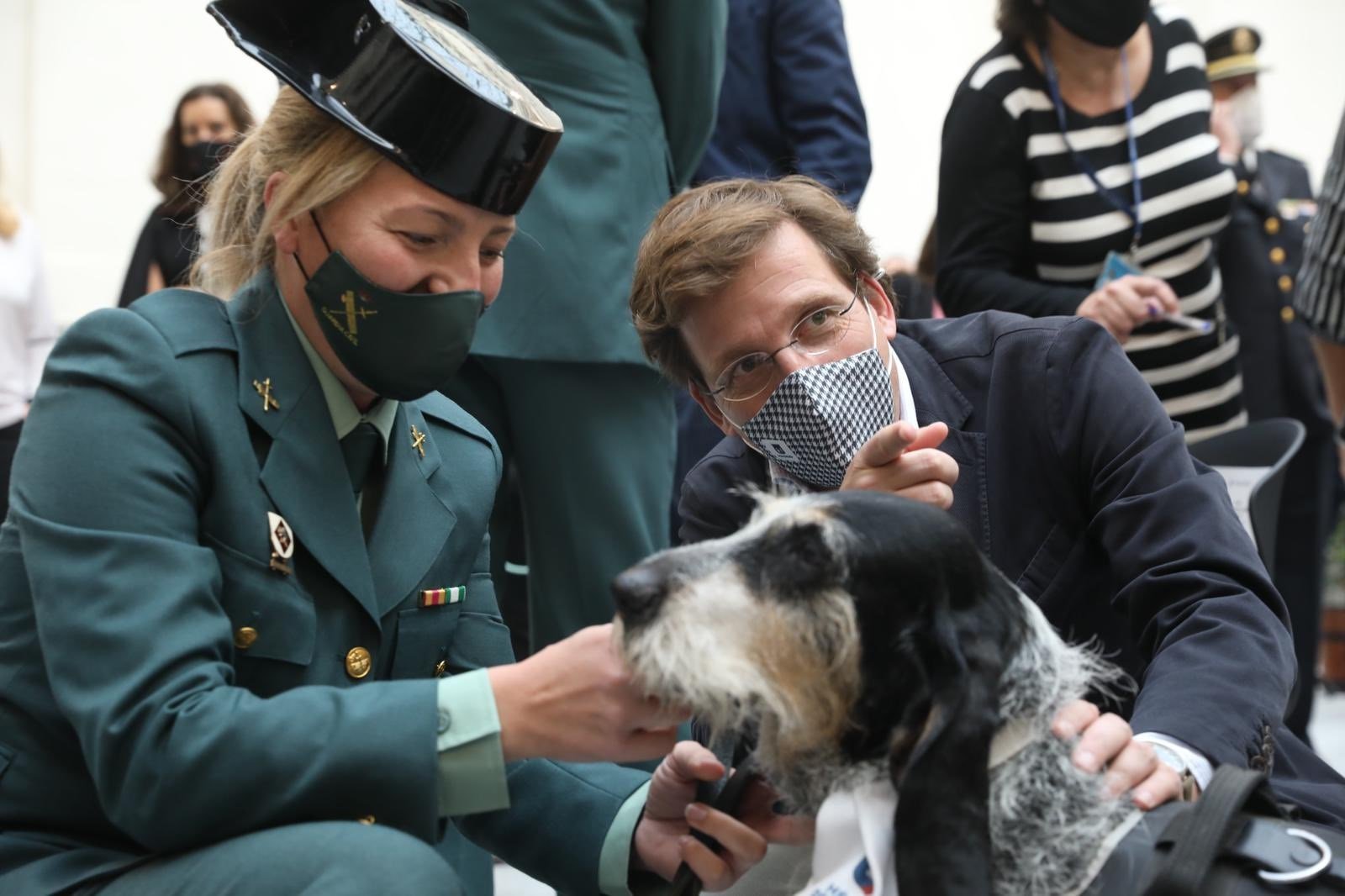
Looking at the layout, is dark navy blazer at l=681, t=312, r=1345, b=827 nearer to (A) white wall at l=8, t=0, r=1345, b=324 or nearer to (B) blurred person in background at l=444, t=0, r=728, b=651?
(B) blurred person in background at l=444, t=0, r=728, b=651

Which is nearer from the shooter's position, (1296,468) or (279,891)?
(279,891)

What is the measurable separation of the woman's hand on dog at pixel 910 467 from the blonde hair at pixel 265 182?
0.85 metres

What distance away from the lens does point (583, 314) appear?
3453 mm

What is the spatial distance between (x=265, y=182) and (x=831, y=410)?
3.24 ft

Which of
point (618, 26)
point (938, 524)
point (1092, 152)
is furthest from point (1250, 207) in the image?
point (938, 524)

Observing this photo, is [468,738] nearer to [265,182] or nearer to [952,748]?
[952,748]

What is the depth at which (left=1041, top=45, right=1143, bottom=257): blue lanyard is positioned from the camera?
3920 millimetres

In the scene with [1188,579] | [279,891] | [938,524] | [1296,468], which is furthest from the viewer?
[1296,468]

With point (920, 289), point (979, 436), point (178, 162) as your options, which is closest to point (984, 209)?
point (979, 436)

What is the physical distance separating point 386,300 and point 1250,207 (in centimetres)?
462

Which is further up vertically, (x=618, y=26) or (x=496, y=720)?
(x=618, y=26)

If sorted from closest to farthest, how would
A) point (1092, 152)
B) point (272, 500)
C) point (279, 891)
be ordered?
1. point (279, 891)
2. point (272, 500)
3. point (1092, 152)

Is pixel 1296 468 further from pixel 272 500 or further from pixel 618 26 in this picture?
pixel 272 500

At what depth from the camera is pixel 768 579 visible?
6.37 ft
